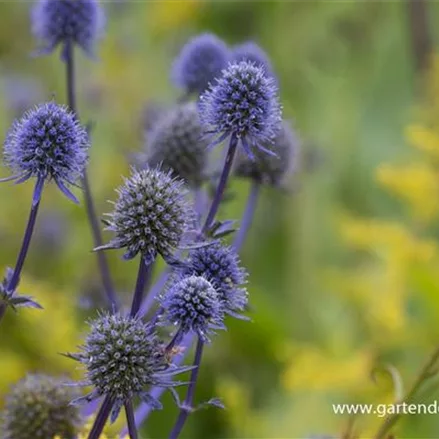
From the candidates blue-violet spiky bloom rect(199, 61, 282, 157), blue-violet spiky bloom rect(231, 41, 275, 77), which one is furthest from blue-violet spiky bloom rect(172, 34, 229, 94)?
blue-violet spiky bloom rect(199, 61, 282, 157)

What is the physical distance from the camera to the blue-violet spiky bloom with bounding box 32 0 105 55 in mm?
707

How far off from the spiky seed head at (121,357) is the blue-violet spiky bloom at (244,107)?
0.45ft

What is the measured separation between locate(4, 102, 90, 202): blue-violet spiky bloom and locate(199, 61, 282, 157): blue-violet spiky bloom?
0.09m

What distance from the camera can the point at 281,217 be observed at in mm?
1526

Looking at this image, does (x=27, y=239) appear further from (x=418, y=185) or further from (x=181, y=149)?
(x=418, y=185)

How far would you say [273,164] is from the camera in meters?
0.71

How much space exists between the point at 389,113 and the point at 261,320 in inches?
21.5

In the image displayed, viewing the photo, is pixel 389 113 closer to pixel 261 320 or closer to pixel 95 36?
pixel 261 320

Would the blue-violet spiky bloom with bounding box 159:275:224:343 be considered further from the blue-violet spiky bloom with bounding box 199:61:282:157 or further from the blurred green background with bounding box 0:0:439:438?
the blurred green background with bounding box 0:0:439:438

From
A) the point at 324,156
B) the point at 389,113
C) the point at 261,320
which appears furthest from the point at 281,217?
the point at 261,320

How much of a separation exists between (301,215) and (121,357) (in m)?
A: 0.99

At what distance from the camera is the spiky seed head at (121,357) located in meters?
0.46

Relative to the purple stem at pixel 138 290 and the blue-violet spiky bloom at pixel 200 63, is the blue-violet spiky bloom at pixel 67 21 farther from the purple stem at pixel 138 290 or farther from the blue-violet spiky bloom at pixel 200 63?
the purple stem at pixel 138 290

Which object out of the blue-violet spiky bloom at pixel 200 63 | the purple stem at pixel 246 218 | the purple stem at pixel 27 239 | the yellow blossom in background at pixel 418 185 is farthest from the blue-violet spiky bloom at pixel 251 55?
the yellow blossom in background at pixel 418 185
